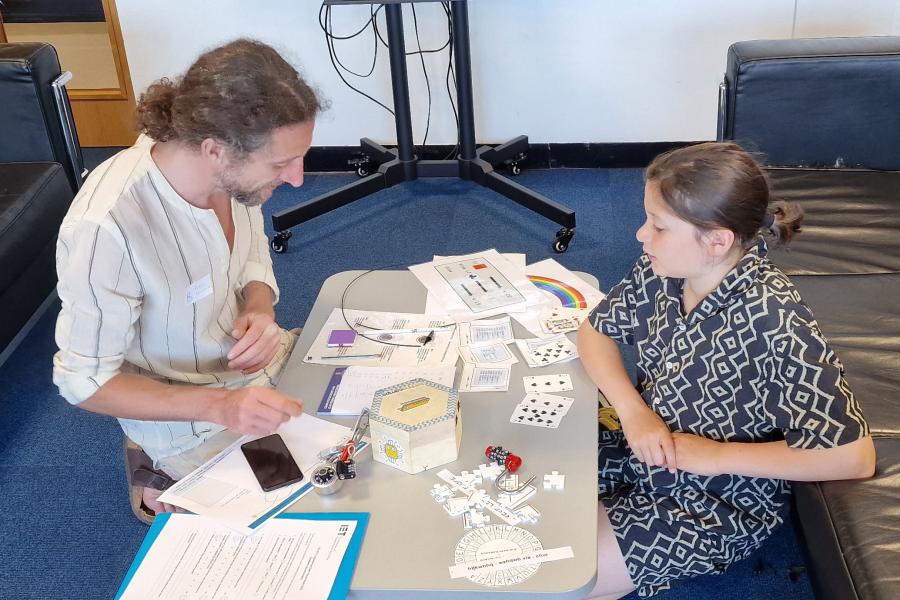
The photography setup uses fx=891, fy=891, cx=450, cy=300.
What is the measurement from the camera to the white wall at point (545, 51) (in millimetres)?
3336

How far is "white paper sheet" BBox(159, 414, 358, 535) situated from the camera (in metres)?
1.31

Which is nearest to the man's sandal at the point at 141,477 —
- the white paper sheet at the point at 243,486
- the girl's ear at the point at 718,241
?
the white paper sheet at the point at 243,486

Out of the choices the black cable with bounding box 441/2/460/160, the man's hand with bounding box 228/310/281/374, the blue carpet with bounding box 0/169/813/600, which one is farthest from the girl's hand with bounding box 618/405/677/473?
the black cable with bounding box 441/2/460/160

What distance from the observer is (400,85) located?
10.9ft

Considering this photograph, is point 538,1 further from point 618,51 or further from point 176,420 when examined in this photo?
point 176,420

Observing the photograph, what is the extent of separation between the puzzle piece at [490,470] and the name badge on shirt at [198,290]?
0.62 meters

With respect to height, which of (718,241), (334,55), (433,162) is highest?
(718,241)

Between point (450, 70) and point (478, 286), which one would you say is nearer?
point (478, 286)

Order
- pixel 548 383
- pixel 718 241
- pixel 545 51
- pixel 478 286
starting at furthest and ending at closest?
pixel 545 51 < pixel 478 286 < pixel 548 383 < pixel 718 241

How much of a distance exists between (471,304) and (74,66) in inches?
145

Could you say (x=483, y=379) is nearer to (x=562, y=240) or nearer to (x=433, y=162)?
(x=562, y=240)

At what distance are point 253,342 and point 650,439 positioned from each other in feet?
2.40

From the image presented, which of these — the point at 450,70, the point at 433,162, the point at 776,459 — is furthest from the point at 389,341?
the point at 450,70

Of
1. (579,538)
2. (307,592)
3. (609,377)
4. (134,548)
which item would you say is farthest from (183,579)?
(134,548)
